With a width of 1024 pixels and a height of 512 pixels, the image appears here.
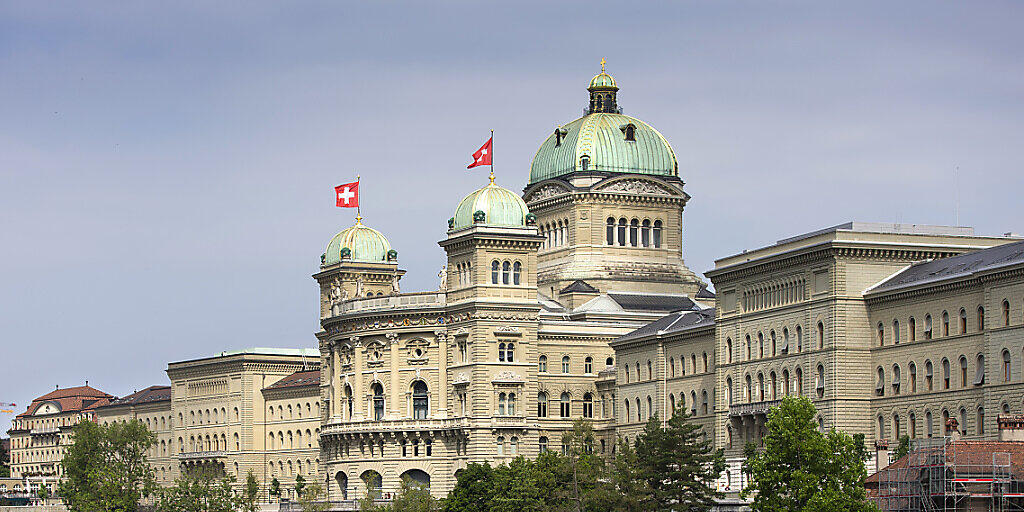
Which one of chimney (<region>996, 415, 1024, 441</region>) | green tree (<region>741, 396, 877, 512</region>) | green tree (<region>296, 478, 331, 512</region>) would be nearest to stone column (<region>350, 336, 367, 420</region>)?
green tree (<region>296, 478, 331, 512</region>)

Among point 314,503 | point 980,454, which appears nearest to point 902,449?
point 980,454

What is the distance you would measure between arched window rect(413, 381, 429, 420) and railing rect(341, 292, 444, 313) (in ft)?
22.9

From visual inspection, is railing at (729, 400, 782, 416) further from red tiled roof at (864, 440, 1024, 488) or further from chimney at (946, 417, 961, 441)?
red tiled roof at (864, 440, 1024, 488)

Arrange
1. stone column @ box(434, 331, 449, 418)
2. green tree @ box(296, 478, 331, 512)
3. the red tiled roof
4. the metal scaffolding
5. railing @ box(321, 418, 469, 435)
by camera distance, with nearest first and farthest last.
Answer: the metal scaffolding < the red tiled roof < green tree @ box(296, 478, 331, 512) < railing @ box(321, 418, 469, 435) < stone column @ box(434, 331, 449, 418)

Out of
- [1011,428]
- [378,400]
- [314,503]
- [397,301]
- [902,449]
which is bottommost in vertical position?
[314,503]

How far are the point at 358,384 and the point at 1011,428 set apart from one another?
86115 mm

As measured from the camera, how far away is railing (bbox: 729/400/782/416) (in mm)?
151500

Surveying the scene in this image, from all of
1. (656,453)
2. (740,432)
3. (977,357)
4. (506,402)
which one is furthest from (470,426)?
(977,357)

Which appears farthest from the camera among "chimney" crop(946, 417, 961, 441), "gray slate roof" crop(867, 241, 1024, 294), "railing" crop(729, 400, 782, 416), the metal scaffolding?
"railing" crop(729, 400, 782, 416)

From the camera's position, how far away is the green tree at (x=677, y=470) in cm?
13850

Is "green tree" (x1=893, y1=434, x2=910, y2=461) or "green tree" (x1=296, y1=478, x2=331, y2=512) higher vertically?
"green tree" (x1=893, y1=434, x2=910, y2=461)

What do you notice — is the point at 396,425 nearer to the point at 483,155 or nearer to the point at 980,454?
the point at 483,155

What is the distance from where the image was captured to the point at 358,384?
641ft

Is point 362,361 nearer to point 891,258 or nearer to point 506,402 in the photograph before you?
point 506,402
